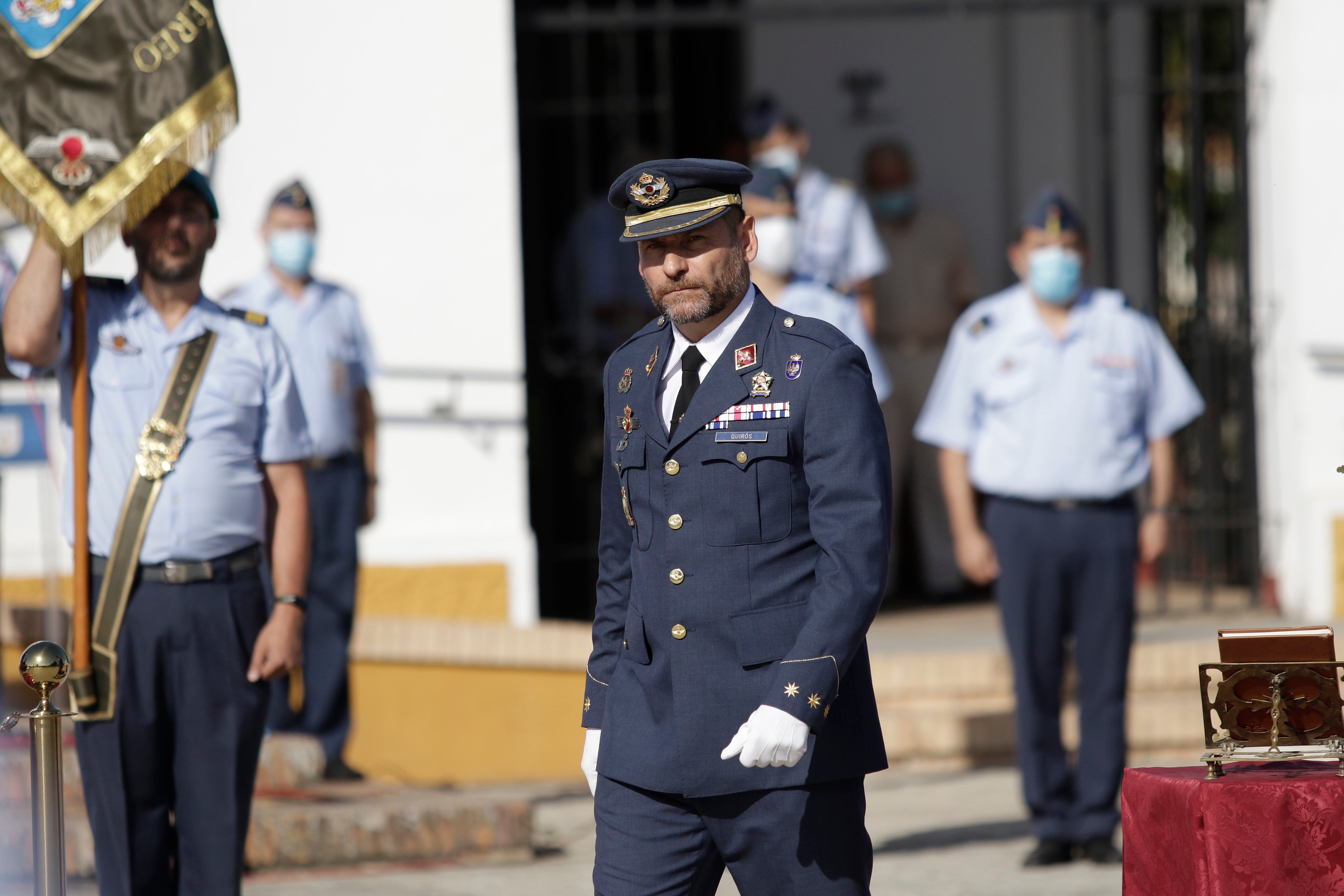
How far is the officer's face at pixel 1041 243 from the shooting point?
607cm

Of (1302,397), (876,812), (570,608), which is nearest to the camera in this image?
(876,812)

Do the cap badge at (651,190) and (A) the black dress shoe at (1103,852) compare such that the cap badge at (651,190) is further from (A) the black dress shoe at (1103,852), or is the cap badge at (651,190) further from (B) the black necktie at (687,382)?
(A) the black dress shoe at (1103,852)

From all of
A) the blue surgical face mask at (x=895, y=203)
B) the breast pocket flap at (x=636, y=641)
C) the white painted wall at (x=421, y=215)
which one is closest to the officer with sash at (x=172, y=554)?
the breast pocket flap at (x=636, y=641)

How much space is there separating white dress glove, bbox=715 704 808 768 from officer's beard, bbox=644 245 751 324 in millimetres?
744

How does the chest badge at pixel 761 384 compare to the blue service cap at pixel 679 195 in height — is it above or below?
below

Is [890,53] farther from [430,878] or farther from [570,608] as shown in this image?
[430,878]

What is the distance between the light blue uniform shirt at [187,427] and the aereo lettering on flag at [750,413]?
1.43m

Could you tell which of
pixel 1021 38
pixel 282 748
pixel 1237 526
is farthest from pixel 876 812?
pixel 1021 38

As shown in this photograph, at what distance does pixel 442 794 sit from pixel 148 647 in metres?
2.28

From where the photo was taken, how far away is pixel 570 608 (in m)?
9.62

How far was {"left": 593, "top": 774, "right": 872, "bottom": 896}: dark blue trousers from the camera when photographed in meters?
3.08

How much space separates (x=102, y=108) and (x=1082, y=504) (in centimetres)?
325

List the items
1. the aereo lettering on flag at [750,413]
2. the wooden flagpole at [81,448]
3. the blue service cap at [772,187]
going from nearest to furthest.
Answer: the aereo lettering on flag at [750,413]
the wooden flagpole at [81,448]
the blue service cap at [772,187]

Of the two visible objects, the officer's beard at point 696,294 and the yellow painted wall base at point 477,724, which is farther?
the yellow painted wall base at point 477,724
